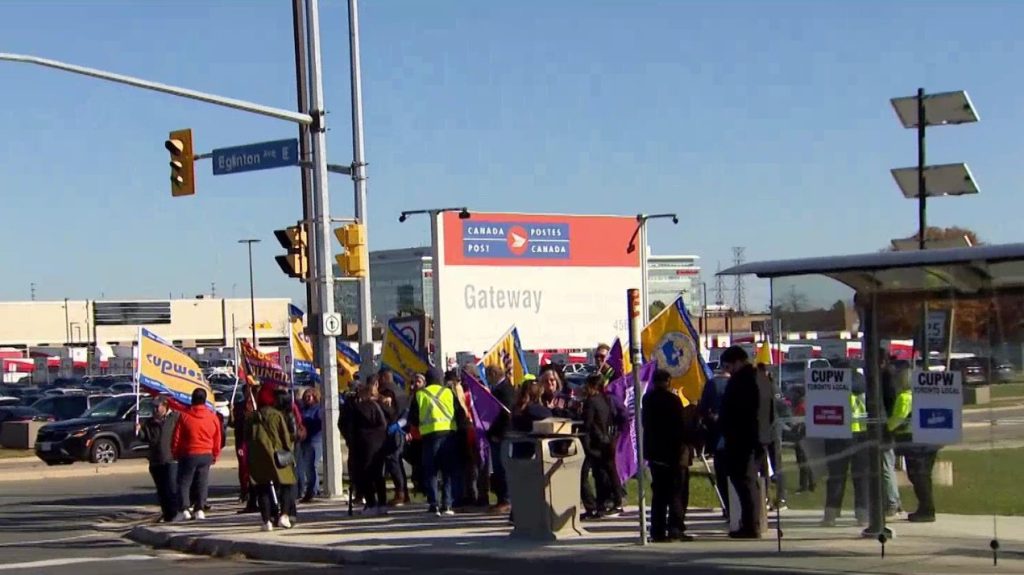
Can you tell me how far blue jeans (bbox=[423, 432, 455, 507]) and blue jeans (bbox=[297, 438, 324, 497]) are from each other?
10.9ft

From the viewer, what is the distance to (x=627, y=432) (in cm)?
1700

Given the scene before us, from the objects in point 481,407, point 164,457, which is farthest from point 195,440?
point 481,407

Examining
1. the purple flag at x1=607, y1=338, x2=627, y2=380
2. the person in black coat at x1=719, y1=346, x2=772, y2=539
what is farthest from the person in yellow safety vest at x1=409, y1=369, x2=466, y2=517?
the person in black coat at x1=719, y1=346, x2=772, y2=539

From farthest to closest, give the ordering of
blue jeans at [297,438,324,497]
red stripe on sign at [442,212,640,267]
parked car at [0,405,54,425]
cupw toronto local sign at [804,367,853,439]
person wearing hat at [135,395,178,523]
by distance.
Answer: parked car at [0,405,54,425]
red stripe on sign at [442,212,640,267]
blue jeans at [297,438,324,497]
person wearing hat at [135,395,178,523]
cupw toronto local sign at [804,367,853,439]

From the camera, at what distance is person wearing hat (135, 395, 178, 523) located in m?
18.5

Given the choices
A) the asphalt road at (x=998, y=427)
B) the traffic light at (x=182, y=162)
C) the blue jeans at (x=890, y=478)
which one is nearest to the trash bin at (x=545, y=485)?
the blue jeans at (x=890, y=478)

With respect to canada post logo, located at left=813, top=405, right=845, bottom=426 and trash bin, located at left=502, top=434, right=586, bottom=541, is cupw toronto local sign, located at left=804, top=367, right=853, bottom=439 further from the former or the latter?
trash bin, located at left=502, top=434, right=586, bottom=541

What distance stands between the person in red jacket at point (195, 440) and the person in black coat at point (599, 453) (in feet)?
17.4

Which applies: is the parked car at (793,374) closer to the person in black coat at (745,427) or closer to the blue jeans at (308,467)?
the person in black coat at (745,427)

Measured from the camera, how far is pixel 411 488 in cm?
2164

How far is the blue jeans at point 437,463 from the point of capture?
55.8 feet

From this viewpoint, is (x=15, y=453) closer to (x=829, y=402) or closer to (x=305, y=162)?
(x=305, y=162)

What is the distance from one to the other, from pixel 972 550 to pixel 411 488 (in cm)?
1105

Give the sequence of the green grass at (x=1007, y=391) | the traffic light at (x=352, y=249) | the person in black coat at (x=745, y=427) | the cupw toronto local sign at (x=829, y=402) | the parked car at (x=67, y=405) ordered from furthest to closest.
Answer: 1. the parked car at (x=67, y=405)
2. the traffic light at (x=352, y=249)
3. the person in black coat at (x=745, y=427)
4. the cupw toronto local sign at (x=829, y=402)
5. the green grass at (x=1007, y=391)
